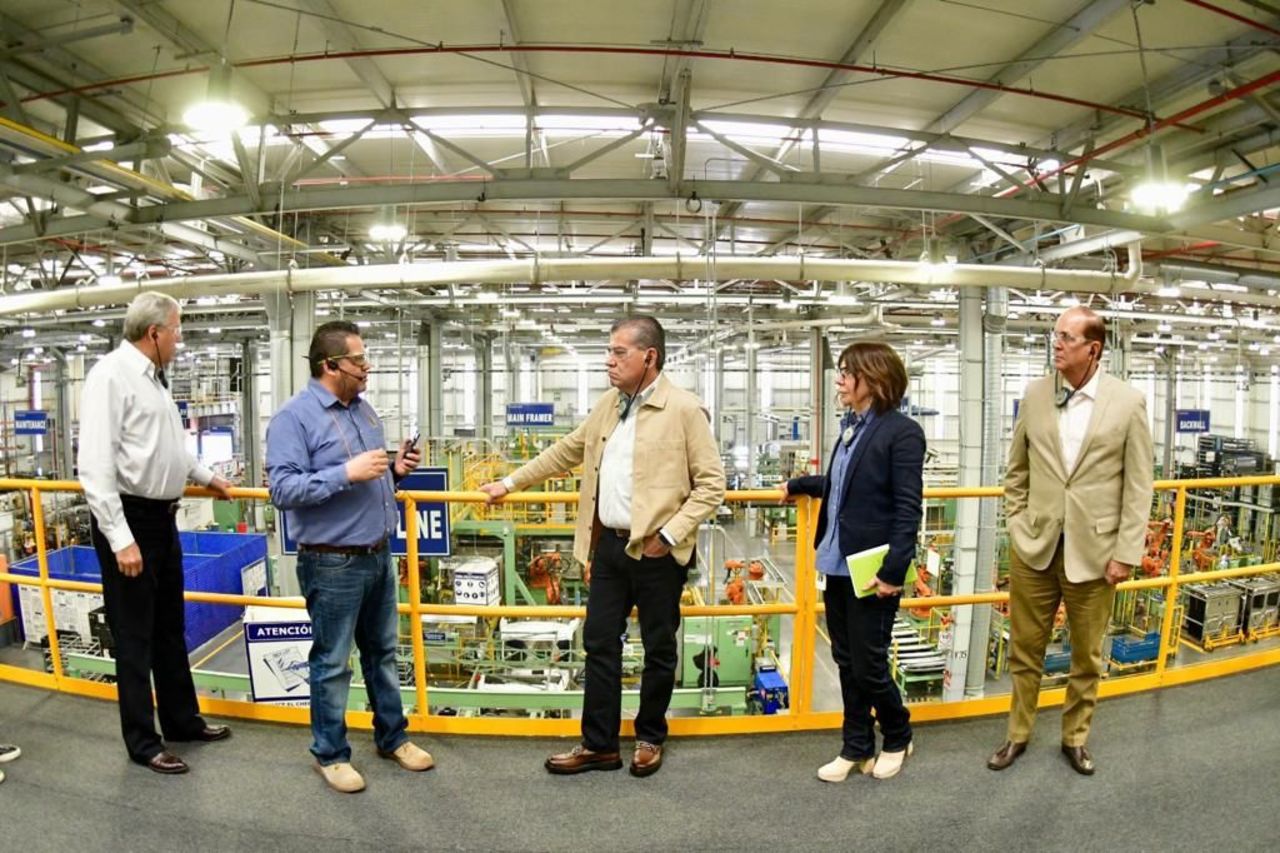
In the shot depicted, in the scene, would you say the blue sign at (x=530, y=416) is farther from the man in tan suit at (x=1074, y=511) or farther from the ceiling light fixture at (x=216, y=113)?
the man in tan suit at (x=1074, y=511)

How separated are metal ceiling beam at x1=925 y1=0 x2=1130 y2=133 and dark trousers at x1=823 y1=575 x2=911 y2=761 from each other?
503cm

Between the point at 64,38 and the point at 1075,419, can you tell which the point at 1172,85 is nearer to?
the point at 1075,419

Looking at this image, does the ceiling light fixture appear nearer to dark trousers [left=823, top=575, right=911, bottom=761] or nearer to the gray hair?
the gray hair

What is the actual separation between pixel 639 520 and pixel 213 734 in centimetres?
234

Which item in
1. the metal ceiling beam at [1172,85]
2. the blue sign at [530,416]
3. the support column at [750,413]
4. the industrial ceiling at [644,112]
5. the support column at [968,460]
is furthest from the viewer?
the blue sign at [530,416]

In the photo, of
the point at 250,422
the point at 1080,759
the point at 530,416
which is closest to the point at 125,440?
the point at 1080,759

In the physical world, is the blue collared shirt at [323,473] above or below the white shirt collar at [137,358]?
below

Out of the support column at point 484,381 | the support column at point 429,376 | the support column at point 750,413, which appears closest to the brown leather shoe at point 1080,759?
the support column at point 750,413

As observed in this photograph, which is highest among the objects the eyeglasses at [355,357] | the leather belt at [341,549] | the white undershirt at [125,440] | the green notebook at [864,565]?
the eyeglasses at [355,357]

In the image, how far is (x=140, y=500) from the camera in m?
2.82

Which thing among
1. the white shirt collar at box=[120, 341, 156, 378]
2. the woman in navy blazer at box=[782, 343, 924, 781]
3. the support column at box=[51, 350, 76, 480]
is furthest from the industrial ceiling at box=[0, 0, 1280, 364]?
the support column at box=[51, 350, 76, 480]

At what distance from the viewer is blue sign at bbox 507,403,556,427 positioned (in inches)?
667

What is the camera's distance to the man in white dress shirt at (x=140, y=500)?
2652mm

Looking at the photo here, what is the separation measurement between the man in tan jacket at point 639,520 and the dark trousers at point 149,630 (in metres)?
1.69
